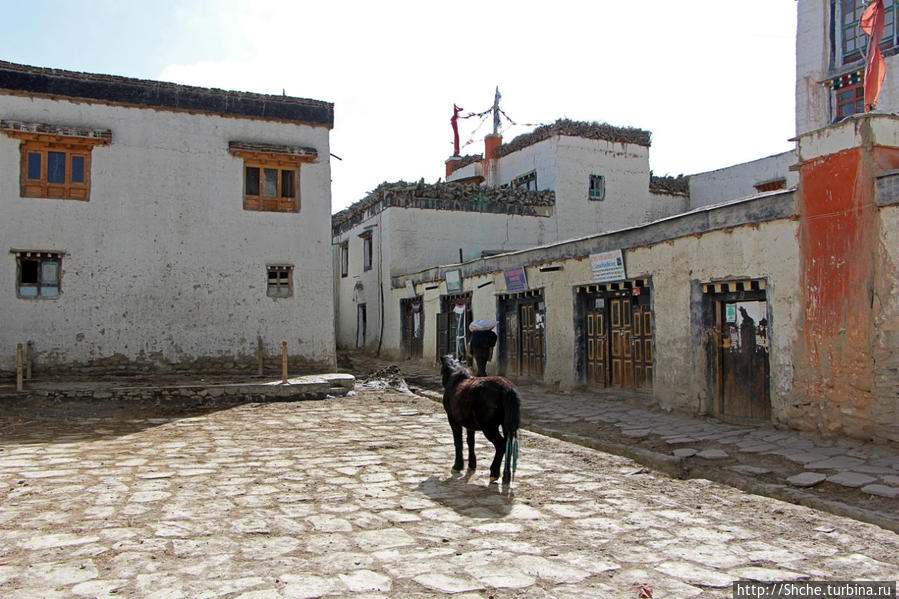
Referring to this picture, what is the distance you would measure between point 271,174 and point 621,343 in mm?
9636

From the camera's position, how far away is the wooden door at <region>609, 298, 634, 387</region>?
12.3 meters

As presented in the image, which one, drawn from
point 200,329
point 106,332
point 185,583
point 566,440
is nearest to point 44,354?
→ point 106,332

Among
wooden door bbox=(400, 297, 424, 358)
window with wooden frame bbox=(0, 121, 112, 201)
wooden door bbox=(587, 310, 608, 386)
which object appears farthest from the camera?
wooden door bbox=(400, 297, 424, 358)

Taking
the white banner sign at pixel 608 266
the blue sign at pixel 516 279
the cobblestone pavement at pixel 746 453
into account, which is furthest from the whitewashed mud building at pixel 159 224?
the cobblestone pavement at pixel 746 453

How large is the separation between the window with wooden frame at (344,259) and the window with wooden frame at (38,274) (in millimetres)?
13495

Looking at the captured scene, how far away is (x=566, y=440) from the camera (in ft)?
29.1

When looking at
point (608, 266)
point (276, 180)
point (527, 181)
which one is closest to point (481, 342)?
point (608, 266)

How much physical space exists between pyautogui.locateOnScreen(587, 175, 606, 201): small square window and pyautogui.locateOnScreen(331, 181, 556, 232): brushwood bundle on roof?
198 centimetres

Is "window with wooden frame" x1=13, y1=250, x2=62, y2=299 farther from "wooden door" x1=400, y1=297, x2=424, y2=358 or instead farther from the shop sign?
"wooden door" x1=400, y1=297, x2=424, y2=358

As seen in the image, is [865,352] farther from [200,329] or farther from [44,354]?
[44,354]

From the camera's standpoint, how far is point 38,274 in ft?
48.6

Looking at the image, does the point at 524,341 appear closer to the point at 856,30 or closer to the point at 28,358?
the point at 28,358

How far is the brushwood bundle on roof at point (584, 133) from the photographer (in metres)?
25.4

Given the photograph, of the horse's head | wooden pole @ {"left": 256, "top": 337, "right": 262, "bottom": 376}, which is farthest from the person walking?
wooden pole @ {"left": 256, "top": 337, "right": 262, "bottom": 376}
